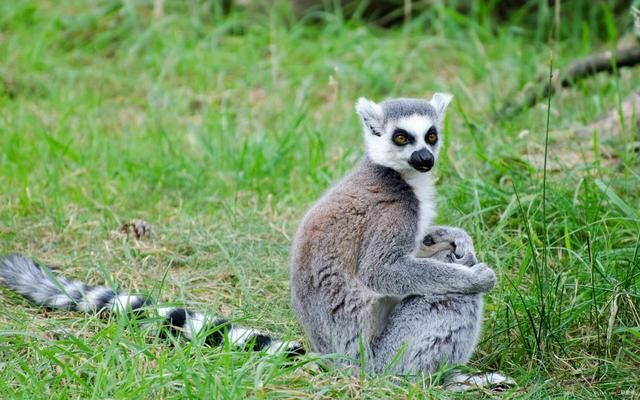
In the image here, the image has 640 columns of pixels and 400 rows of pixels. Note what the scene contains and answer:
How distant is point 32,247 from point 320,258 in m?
1.96

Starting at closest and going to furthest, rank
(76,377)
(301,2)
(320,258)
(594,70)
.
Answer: (76,377), (320,258), (594,70), (301,2)

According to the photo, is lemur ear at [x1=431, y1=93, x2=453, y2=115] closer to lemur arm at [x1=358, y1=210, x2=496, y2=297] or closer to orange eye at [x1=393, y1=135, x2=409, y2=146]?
orange eye at [x1=393, y1=135, x2=409, y2=146]

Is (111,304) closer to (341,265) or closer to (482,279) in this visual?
(341,265)

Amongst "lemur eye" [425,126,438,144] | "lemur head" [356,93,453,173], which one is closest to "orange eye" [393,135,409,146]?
"lemur head" [356,93,453,173]

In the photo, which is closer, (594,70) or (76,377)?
(76,377)

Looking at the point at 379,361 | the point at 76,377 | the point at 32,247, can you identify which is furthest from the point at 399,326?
the point at 32,247

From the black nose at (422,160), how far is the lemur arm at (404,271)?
27cm

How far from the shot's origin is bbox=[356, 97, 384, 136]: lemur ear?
3854mm

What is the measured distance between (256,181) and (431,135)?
Result: 2.05m

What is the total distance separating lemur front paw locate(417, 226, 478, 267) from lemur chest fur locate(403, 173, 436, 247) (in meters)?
0.10

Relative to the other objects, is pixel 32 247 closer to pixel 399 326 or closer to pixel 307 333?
pixel 307 333

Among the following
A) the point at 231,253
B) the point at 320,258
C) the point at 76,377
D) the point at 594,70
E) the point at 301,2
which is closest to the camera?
the point at 76,377

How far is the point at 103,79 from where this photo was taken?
7.75 meters

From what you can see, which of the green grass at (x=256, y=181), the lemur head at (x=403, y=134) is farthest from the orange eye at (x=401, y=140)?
the green grass at (x=256, y=181)
